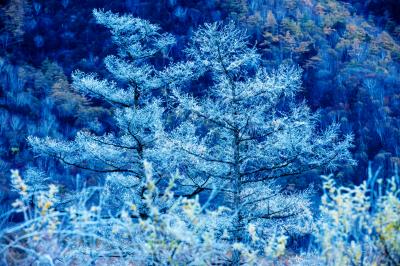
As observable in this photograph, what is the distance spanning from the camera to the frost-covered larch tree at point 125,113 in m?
7.72

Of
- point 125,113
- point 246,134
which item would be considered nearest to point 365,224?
point 246,134

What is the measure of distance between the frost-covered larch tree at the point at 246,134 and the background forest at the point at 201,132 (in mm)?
32

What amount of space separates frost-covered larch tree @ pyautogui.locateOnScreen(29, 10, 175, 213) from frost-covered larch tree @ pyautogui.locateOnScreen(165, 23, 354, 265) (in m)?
1.24

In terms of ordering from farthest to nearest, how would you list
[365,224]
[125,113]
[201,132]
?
1. [201,132]
2. [125,113]
3. [365,224]

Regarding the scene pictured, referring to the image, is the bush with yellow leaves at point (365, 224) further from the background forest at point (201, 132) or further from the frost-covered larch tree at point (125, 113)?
the frost-covered larch tree at point (125, 113)

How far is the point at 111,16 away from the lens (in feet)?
25.7

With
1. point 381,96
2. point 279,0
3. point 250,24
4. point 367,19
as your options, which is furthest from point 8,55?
point 367,19

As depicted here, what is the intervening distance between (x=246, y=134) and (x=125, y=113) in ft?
7.84

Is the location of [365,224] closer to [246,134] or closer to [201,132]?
[246,134]

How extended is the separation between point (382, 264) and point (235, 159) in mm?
3700

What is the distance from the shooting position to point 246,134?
257 inches

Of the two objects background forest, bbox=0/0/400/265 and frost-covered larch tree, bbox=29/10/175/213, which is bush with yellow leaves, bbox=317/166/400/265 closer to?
background forest, bbox=0/0/400/265

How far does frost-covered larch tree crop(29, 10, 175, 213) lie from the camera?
7719 millimetres

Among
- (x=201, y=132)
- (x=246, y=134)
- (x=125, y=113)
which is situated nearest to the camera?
(x=246, y=134)
